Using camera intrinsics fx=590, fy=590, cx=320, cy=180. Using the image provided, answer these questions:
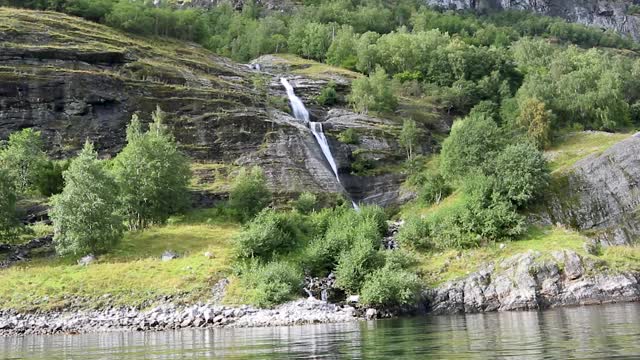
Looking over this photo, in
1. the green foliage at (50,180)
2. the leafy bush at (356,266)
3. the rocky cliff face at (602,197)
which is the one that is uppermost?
the green foliage at (50,180)

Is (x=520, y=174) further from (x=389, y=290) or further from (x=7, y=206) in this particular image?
(x=7, y=206)

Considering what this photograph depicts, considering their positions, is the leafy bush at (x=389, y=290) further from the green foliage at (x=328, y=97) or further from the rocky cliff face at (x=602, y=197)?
the green foliage at (x=328, y=97)

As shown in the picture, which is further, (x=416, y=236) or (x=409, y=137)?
(x=409, y=137)

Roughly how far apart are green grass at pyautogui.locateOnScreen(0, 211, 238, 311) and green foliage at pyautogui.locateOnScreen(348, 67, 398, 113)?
152 ft

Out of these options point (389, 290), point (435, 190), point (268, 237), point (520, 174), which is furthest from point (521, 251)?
point (435, 190)

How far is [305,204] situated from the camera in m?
65.2

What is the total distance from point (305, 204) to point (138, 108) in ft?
104

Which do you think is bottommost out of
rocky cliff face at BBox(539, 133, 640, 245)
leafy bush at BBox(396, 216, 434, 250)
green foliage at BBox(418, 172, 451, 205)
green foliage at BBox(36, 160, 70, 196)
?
leafy bush at BBox(396, 216, 434, 250)

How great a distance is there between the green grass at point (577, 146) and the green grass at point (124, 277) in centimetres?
3846

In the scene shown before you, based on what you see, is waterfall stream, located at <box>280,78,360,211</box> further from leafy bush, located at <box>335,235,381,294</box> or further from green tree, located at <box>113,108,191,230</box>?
leafy bush, located at <box>335,235,381,294</box>

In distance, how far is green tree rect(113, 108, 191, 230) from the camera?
60531mm

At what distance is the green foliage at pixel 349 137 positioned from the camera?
8475cm

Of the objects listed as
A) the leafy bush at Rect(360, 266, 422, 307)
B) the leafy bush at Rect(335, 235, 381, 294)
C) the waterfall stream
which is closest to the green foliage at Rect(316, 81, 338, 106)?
the waterfall stream

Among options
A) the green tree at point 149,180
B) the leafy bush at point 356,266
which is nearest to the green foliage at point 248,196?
the green tree at point 149,180
